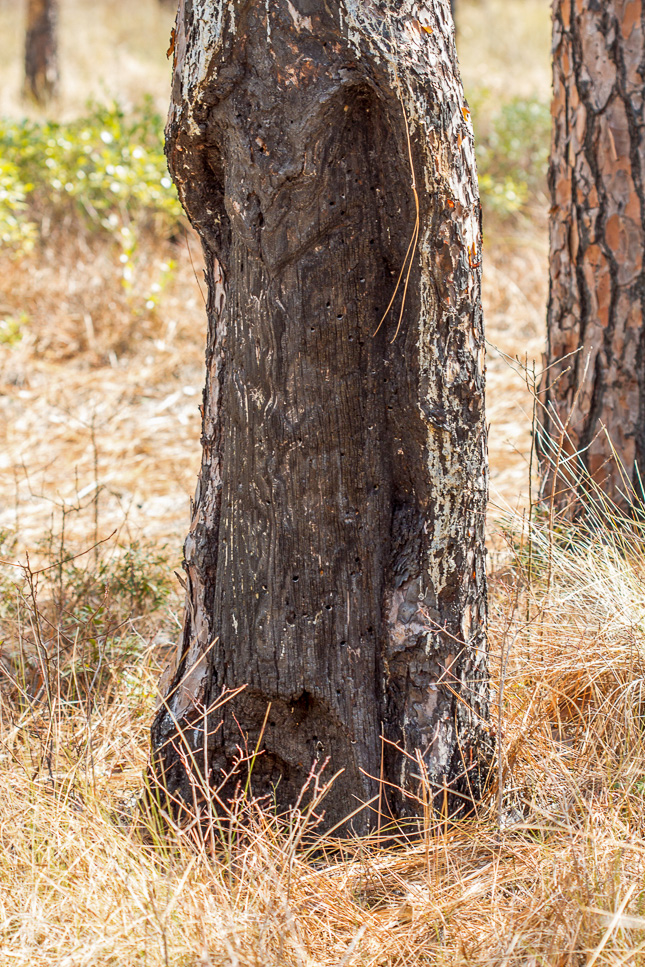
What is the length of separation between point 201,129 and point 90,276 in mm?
4632

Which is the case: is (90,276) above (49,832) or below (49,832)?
above

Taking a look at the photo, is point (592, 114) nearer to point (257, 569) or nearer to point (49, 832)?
point (257, 569)

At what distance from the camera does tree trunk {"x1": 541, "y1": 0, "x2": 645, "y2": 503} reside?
2.92 metres

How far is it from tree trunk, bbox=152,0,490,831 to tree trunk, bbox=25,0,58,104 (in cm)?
1111

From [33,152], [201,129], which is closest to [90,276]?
[33,152]

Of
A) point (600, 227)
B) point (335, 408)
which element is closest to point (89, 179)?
point (600, 227)

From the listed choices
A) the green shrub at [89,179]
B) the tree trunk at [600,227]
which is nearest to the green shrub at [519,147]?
the green shrub at [89,179]

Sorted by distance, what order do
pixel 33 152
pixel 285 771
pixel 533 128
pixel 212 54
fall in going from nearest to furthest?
pixel 212 54 → pixel 285 771 → pixel 33 152 → pixel 533 128

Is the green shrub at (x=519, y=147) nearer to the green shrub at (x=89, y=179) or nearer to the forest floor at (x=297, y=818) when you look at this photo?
the green shrub at (x=89, y=179)

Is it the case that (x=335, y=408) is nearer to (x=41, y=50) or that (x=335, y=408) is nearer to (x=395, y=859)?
(x=395, y=859)

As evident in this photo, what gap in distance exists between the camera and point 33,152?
6930 mm

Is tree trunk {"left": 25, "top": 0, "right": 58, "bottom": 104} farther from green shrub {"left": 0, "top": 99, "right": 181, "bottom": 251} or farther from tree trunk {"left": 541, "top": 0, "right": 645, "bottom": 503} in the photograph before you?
tree trunk {"left": 541, "top": 0, "right": 645, "bottom": 503}

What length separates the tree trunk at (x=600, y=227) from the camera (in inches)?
115

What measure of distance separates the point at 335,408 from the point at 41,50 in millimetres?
11706
